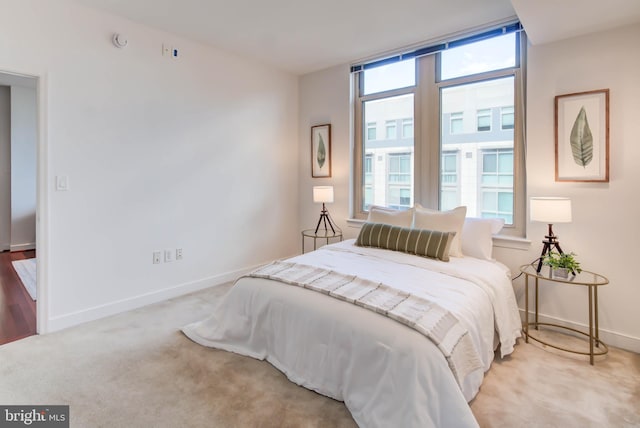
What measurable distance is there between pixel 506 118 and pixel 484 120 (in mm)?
192

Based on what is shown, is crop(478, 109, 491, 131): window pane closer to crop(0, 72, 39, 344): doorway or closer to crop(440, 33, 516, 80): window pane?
crop(440, 33, 516, 80): window pane

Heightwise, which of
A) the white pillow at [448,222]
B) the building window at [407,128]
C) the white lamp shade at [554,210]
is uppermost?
the building window at [407,128]

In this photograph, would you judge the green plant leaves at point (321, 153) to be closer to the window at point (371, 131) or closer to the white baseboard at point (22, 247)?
the window at point (371, 131)

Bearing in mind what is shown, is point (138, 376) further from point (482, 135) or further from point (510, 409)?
point (482, 135)

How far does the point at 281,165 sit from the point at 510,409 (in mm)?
3619

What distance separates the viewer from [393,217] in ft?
11.2

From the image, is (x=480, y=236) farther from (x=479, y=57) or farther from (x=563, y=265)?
(x=479, y=57)

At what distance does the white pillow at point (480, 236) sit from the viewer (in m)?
2.96

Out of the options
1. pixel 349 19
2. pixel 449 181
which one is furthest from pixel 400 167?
pixel 349 19

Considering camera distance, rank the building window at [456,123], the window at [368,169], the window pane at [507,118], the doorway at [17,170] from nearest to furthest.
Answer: the window pane at [507,118], the building window at [456,123], the window at [368,169], the doorway at [17,170]

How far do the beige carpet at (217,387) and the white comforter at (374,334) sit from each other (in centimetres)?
13

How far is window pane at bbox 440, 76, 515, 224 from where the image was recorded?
322 centimetres

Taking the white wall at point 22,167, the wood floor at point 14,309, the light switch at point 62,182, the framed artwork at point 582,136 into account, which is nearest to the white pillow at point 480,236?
the framed artwork at point 582,136

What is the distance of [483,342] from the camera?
6.81ft
